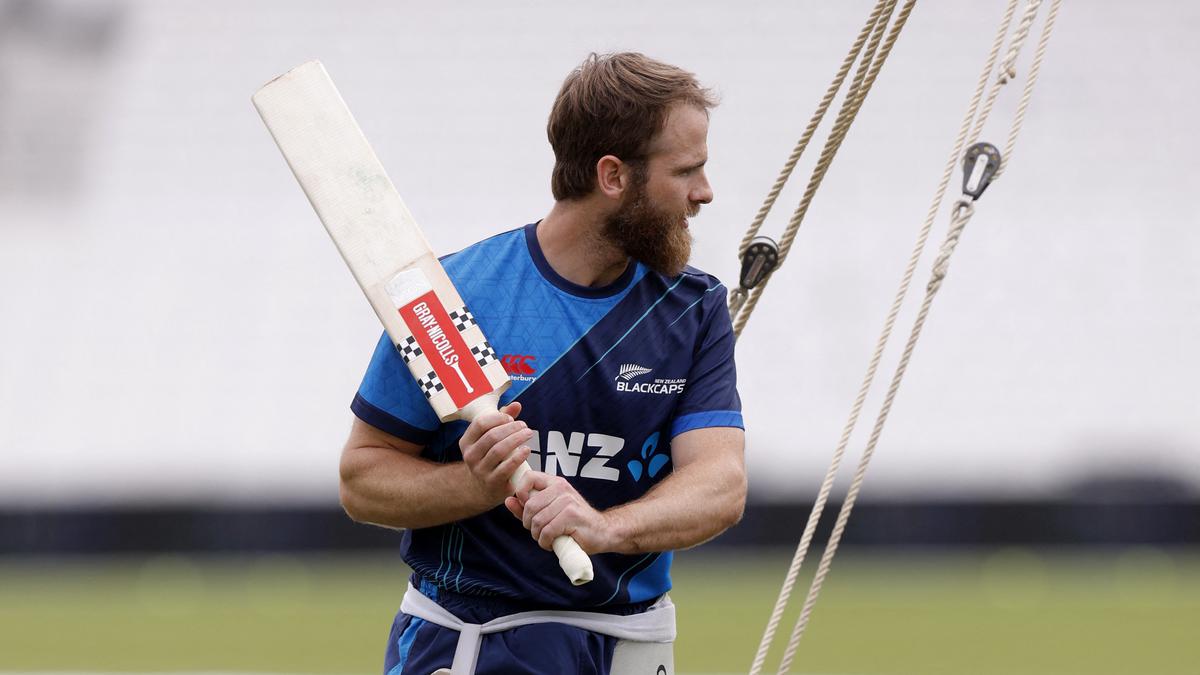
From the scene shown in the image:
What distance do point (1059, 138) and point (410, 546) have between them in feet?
47.4

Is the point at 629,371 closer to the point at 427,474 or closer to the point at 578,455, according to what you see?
the point at 578,455

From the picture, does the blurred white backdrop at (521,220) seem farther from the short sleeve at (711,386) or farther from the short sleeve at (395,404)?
the short sleeve at (395,404)

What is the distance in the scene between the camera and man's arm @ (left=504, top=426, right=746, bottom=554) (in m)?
2.90

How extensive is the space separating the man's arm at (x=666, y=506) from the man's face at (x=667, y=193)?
15.0 inches

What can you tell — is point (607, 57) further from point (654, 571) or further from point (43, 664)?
point (43, 664)

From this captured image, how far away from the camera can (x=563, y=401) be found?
3180 mm

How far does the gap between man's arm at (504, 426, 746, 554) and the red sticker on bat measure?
0.23 metres

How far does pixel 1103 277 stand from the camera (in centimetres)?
1612

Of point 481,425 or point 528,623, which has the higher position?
point 481,425

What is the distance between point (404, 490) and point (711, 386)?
2.14ft

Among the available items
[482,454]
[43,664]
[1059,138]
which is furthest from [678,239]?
[1059,138]

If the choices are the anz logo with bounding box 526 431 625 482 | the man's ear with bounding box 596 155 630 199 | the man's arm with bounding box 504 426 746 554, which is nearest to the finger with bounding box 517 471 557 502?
the man's arm with bounding box 504 426 746 554

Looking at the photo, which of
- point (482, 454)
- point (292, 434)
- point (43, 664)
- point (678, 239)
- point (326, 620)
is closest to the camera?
point (482, 454)

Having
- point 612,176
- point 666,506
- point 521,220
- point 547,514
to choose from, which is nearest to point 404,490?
point 547,514
